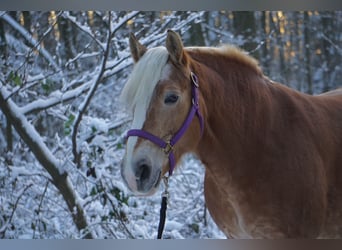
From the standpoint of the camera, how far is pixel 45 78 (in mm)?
3020

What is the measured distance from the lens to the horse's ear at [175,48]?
68.0 inches

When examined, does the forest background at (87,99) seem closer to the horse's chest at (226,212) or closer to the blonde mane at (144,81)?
the horse's chest at (226,212)

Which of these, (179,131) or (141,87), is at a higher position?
(141,87)

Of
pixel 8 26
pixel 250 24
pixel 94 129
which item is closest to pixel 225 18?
pixel 250 24

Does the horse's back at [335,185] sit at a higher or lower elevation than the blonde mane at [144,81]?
lower

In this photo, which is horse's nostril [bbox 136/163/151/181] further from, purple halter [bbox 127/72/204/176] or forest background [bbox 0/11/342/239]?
forest background [bbox 0/11/342/239]

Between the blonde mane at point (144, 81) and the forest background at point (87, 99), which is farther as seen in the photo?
the forest background at point (87, 99)

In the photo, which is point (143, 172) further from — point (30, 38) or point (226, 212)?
point (30, 38)

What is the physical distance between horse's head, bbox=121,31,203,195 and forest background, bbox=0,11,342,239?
3.98 feet

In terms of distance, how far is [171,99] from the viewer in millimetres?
1767

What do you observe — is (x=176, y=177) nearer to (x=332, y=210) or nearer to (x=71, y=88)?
(x=71, y=88)

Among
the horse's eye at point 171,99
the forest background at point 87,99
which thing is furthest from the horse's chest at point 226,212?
the forest background at point 87,99

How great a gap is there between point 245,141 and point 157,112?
0.38 metres

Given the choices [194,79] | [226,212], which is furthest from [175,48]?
[226,212]
